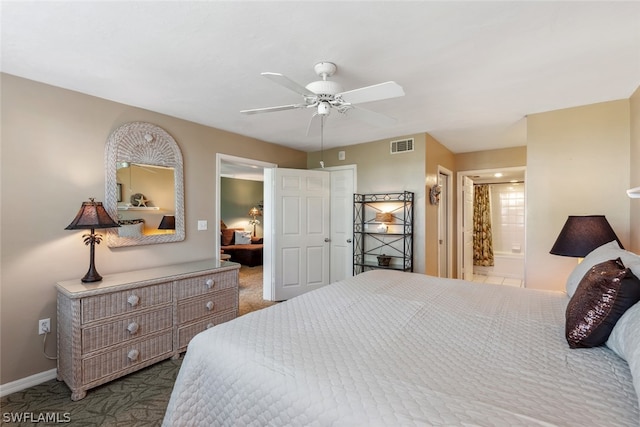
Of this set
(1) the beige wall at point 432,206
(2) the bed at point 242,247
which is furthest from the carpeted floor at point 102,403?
(2) the bed at point 242,247

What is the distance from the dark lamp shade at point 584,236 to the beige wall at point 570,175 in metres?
0.55

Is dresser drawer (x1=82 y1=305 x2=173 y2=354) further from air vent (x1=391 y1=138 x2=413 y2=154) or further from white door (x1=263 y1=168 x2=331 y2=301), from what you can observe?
air vent (x1=391 y1=138 x2=413 y2=154)

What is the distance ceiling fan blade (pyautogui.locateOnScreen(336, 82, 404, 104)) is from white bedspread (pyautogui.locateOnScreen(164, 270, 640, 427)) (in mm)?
1298

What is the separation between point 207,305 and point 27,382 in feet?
4.38

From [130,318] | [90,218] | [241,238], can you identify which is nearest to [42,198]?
[90,218]

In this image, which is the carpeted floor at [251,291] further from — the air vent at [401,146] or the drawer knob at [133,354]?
the air vent at [401,146]

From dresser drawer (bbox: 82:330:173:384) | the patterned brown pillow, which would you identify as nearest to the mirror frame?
dresser drawer (bbox: 82:330:173:384)

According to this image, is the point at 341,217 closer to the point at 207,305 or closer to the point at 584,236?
the point at 207,305

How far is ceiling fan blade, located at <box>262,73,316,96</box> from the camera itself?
1495 mm

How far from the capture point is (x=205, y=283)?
9.07ft

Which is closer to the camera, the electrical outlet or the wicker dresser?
the wicker dresser

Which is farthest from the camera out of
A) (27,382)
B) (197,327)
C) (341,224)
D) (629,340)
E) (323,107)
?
(341,224)

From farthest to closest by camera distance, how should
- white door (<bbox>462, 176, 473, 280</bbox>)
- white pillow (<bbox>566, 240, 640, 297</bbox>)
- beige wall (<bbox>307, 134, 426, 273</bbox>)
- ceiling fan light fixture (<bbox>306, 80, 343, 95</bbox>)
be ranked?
white door (<bbox>462, 176, 473, 280</bbox>), beige wall (<bbox>307, 134, 426, 273</bbox>), ceiling fan light fixture (<bbox>306, 80, 343, 95</bbox>), white pillow (<bbox>566, 240, 640, 297</bbox>)

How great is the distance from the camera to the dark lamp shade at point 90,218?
219 centimetres
